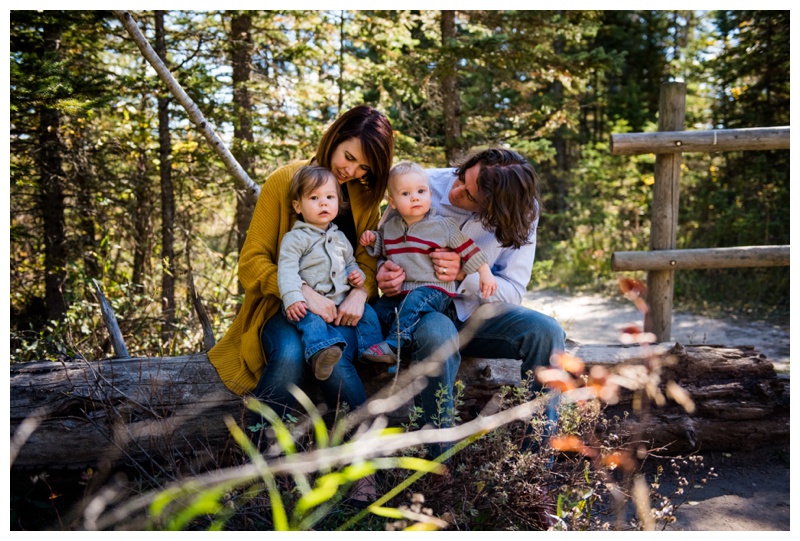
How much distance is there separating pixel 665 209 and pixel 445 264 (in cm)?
238

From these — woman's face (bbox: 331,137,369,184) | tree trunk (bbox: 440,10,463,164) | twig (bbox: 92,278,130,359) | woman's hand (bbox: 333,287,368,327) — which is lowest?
twig (bbox: 92,278,130,359)

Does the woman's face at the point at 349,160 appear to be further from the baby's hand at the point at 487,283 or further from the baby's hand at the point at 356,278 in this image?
the baby's hand at the point at 487,283

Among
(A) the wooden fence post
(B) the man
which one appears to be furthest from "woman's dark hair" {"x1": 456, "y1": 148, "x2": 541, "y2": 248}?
(A) the wooden fence post

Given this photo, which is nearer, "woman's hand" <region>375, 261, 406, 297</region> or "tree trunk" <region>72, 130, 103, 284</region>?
"woman's hand" <region>375, 261, 406, 297</region>

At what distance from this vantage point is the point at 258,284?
2760 millimetres

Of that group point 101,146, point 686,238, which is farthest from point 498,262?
point 686,238

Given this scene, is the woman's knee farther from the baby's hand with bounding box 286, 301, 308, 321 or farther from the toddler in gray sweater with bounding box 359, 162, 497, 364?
the baby's hand with bounding box 286, 301, 308, 321

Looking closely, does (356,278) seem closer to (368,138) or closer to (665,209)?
(368,138)

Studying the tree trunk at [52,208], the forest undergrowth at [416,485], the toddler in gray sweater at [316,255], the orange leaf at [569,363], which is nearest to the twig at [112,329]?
the forest undergrowth at [416,485]

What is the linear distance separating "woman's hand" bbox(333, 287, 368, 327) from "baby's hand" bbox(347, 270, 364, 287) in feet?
0.18

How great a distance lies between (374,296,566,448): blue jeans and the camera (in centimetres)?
249

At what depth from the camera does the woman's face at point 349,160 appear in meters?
2.86

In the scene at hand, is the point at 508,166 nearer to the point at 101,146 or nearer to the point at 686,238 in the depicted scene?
the point at 101,146

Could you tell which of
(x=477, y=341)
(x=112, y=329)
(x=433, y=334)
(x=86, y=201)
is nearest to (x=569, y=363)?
(x=477, y=341)
